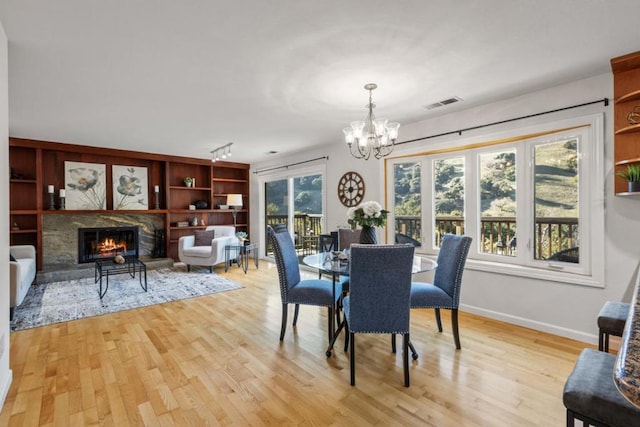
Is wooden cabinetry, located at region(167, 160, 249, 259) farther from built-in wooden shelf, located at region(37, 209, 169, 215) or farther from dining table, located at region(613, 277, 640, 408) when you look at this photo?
dining table, located at region(613, 277, 640, 408)

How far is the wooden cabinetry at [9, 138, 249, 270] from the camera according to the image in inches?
204

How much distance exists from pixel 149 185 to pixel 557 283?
6.83 meters

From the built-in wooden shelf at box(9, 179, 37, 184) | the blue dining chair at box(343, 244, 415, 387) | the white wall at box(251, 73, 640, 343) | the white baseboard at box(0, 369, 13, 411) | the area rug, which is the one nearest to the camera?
the white baseboard at box(0, 369, 13, 411)

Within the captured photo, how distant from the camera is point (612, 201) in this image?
262 centimetres

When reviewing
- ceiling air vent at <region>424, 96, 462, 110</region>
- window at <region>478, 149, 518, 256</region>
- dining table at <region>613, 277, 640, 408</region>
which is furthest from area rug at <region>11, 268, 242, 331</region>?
dining table at <region>613, 277, 640, 408</region>

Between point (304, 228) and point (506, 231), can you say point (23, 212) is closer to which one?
point (304, 228)

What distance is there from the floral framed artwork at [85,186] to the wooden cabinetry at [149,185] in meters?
0.08

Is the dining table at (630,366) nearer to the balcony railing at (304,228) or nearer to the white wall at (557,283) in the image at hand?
the white wall at (557,283)

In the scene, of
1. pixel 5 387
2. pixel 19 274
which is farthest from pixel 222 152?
pixel 5 387

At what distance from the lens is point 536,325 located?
3041mm

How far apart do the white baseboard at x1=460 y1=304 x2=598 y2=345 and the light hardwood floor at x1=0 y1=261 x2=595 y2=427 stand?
0.26 feet

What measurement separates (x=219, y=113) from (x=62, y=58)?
153 cm

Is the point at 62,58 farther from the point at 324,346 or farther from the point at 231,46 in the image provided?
the point at 324,346

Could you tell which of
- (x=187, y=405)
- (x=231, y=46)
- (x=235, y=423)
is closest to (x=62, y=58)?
(x=231, y=46)
